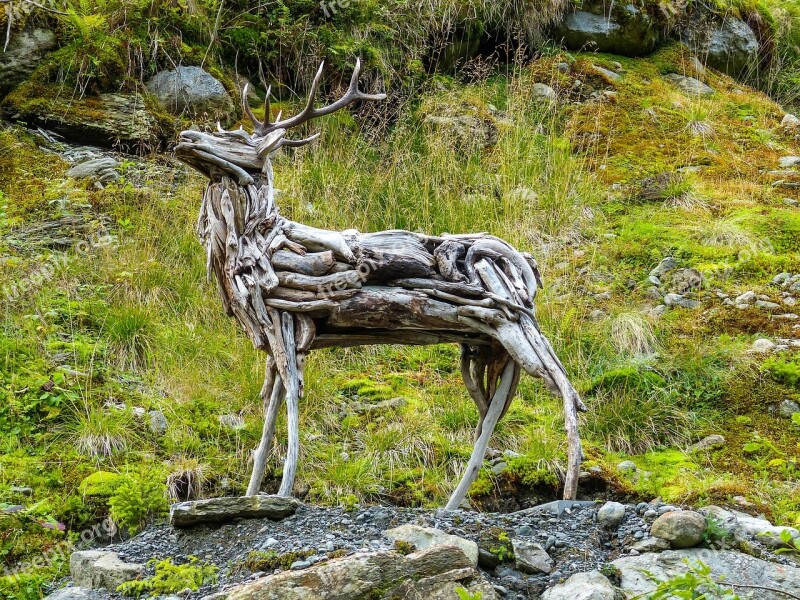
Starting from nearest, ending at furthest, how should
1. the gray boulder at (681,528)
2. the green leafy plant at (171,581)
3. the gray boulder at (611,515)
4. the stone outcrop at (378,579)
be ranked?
1. the stone outcrop at (378,579)
2. the green leafy plant at (171,581)
3. the gray boulder at (681,528)
4. the gray boulder at (611,515)

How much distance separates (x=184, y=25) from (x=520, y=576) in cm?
687

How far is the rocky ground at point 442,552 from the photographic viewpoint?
2994 mm

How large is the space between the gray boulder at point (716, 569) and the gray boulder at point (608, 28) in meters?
7.51

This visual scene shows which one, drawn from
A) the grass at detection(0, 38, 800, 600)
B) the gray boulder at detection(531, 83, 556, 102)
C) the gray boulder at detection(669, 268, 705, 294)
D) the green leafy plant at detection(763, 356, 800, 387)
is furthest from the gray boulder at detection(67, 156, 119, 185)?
the green leafy plant at detection(763, 356, 800, 387)

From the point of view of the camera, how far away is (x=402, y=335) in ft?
13.3

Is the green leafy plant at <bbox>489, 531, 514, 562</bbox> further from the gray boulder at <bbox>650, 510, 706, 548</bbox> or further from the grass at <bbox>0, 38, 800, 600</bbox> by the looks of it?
the grass at <bbox>0, 38, 800, 600</bbox>

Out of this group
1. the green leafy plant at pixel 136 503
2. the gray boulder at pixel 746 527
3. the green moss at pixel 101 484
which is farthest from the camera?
the green moss at pixel 101 484

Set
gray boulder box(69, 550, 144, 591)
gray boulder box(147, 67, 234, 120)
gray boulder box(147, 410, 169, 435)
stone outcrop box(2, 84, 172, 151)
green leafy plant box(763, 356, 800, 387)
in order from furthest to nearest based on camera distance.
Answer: gray boulder box(147, 67, 234, 120)
stone outcrop box(2, 84, 172, 151)
green leafy plant box(763, 356, 800, 387)
gray boulder box(147, 410, 169, 435)
gray boulder box(69, 550, 144, 591)

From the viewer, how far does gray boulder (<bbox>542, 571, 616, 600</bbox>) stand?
10.0 ft

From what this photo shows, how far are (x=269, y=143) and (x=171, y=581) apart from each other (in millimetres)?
2030

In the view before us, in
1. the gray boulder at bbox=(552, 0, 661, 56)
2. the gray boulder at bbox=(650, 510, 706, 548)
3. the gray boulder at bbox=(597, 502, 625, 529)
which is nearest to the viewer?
the gray boulder at bbox=(650, 510, 706, 548)

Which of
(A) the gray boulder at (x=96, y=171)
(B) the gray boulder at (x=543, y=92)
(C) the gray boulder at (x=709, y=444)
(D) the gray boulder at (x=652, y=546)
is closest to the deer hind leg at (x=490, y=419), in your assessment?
(D) the gray boulder at (x=652, y=546)

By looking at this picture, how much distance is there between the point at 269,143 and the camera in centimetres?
391

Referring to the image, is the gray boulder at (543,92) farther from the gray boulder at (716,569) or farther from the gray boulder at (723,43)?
the gray boulder at (716,569)
